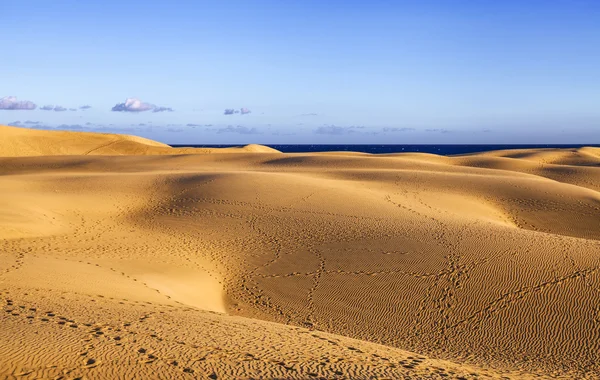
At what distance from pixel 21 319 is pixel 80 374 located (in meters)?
2.53

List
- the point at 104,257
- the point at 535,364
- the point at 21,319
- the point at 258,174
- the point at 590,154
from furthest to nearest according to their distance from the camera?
the point at 590,154 < the point at 258,174 < the point at 104,257 < the point at 535,364 < the point at 21,319

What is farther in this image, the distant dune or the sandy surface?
the distant dune

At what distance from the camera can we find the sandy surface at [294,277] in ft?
25.5

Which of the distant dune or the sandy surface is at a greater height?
the distant dune

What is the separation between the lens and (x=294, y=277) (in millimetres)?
15195

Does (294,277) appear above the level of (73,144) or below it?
below

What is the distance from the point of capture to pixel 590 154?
64.1m

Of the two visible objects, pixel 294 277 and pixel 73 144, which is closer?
pixel 294 277

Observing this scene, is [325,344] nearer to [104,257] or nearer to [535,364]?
[535,364]

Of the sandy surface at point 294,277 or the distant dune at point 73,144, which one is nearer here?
the sandy surface at point 294,277

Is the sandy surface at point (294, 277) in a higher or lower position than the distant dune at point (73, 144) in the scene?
lower

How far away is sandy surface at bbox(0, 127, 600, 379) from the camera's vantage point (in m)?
7.78

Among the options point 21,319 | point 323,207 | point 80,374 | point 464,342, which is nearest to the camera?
point 80,374

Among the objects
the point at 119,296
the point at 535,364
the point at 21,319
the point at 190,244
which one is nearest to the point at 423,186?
the point at 190,244
